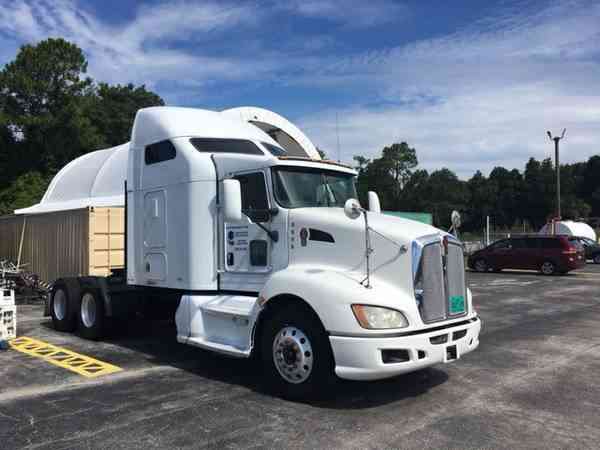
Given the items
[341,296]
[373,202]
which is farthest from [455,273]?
[373,202]

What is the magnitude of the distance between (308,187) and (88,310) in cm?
470

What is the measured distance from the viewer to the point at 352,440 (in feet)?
15.0

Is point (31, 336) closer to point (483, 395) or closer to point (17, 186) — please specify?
point (483, 395)

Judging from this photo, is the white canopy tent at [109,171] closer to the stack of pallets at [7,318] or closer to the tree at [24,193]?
the tree at [24,193]

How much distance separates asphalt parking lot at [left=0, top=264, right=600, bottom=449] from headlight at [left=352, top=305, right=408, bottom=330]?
84 cm

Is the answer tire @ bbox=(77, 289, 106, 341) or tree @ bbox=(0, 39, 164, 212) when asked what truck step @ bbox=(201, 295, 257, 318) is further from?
tree @ bbox=(0, 39, 164, 212)

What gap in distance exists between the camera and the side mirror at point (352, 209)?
5.70 metres

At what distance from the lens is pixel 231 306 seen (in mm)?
6547

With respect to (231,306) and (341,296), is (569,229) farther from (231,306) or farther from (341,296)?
(341,296)

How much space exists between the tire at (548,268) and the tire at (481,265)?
7.62ft

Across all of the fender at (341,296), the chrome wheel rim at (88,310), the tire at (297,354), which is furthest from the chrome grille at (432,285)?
the chrome wheel rim at (88,310)

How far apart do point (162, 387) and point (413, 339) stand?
112 inches

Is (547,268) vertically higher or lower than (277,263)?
lower

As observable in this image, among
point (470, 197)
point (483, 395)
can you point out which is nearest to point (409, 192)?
point (470, 197)
